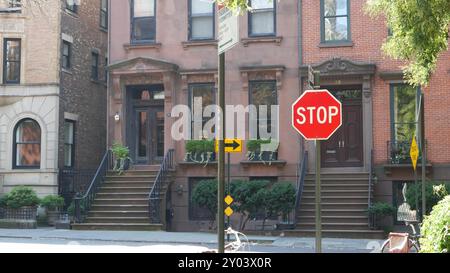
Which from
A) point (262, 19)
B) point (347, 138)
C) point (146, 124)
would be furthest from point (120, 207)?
point (262, 19)

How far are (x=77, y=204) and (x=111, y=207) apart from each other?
116 centimetres

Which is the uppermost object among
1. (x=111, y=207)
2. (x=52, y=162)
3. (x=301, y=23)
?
(x=301, y=23)

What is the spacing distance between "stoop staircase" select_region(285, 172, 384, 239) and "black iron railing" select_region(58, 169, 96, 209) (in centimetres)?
929

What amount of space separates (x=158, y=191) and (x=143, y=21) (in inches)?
266

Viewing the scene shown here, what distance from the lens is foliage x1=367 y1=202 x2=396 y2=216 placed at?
19609 millimetres

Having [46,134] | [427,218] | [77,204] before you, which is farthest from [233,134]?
[427,218]

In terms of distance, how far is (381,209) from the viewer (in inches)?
770

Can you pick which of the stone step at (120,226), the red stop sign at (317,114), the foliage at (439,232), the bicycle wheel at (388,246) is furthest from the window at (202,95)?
the foliage at (439,232)

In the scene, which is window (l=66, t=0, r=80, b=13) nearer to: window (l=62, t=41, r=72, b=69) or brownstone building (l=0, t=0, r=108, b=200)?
brownstone building (l=0, t=0, r=108, b=200)

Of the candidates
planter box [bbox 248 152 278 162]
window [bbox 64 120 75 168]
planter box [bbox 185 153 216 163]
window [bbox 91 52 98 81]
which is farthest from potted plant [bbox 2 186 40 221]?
planter box [bbox 248 152 278 162]
